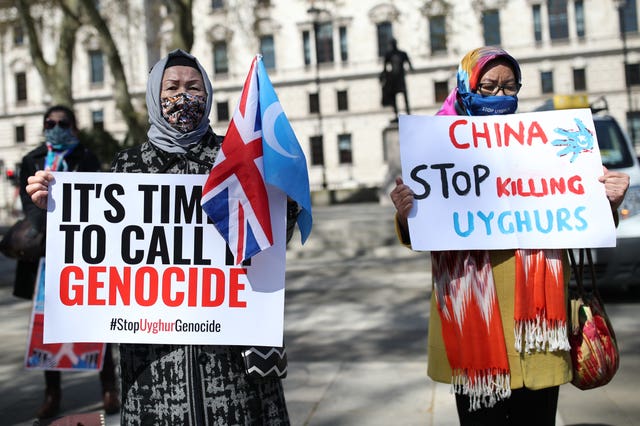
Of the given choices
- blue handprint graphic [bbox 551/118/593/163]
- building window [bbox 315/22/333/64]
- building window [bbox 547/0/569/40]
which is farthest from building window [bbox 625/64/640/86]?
blue handprint graphic [bbox 551/118/593/163]

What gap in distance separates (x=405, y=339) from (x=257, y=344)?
175 inches

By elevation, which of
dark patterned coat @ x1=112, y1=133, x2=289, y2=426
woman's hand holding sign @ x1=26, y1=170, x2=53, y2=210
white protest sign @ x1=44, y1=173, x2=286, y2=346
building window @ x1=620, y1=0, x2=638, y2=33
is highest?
building window @ x1=620, y1=0, x2=638, y2=33

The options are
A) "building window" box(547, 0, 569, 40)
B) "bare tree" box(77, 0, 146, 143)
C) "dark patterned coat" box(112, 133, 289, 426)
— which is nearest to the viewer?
"dark patterned coat" box(112, 133, 289, 426)

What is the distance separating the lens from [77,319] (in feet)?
8.29

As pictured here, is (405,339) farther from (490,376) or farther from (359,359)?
(490,376)

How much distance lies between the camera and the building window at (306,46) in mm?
55812

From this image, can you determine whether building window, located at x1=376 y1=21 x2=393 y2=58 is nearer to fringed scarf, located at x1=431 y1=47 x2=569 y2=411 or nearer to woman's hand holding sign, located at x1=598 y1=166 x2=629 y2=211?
woman's hand holding sign, located at x1=598 y1=166 x2=629 y2=211

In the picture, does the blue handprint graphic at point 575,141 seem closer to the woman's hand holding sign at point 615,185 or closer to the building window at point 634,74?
the woman's hand holding sign at point 615,185

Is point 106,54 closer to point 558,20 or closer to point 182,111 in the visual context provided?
point 182,111

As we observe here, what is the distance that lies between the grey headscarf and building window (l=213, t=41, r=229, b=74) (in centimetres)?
5583

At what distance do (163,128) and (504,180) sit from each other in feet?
4.02

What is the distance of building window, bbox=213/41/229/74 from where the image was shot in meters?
57.1

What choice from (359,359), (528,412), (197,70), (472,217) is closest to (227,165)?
(197,70)

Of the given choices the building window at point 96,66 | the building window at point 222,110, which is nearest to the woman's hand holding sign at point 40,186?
the building window at point 222,110
